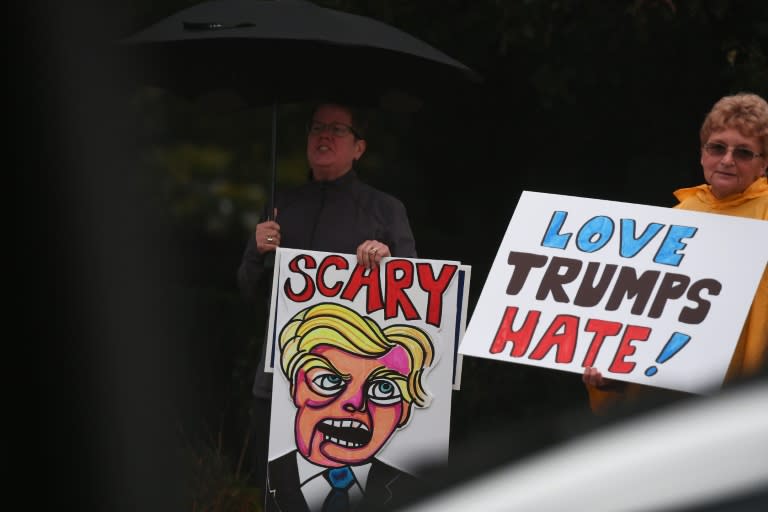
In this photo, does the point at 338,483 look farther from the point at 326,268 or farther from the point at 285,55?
the point at 285,55

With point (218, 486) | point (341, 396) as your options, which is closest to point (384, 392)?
point (341, 396)

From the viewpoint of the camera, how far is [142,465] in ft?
24.2

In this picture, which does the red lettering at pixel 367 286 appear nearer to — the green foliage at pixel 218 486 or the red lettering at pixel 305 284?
the red lettering at pixel 305 284

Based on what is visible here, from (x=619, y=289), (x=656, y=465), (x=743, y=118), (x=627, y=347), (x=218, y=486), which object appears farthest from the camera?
(x=218, y=486)

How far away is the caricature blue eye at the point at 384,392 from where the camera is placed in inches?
183

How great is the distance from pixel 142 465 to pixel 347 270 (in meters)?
3.23

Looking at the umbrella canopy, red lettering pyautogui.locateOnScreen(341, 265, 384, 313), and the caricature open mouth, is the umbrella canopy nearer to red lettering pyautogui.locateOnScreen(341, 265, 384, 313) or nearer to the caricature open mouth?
red lettering pyautogui.locateOnScreen(341, 265, 384, 313)

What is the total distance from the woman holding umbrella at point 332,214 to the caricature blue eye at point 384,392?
44cm

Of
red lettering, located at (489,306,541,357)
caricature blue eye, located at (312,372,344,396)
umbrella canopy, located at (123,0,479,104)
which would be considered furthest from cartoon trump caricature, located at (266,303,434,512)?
umbrella canopy, located at (123,0,479,104)

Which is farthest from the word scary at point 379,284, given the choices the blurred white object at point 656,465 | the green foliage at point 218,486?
the blurred white object at point 656,465

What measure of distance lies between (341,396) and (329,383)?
62mm

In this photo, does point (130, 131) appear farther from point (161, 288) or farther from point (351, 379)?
point (351, 379)

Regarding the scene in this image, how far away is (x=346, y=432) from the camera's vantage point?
465 cm

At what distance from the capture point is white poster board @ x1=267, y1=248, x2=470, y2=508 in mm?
4562
